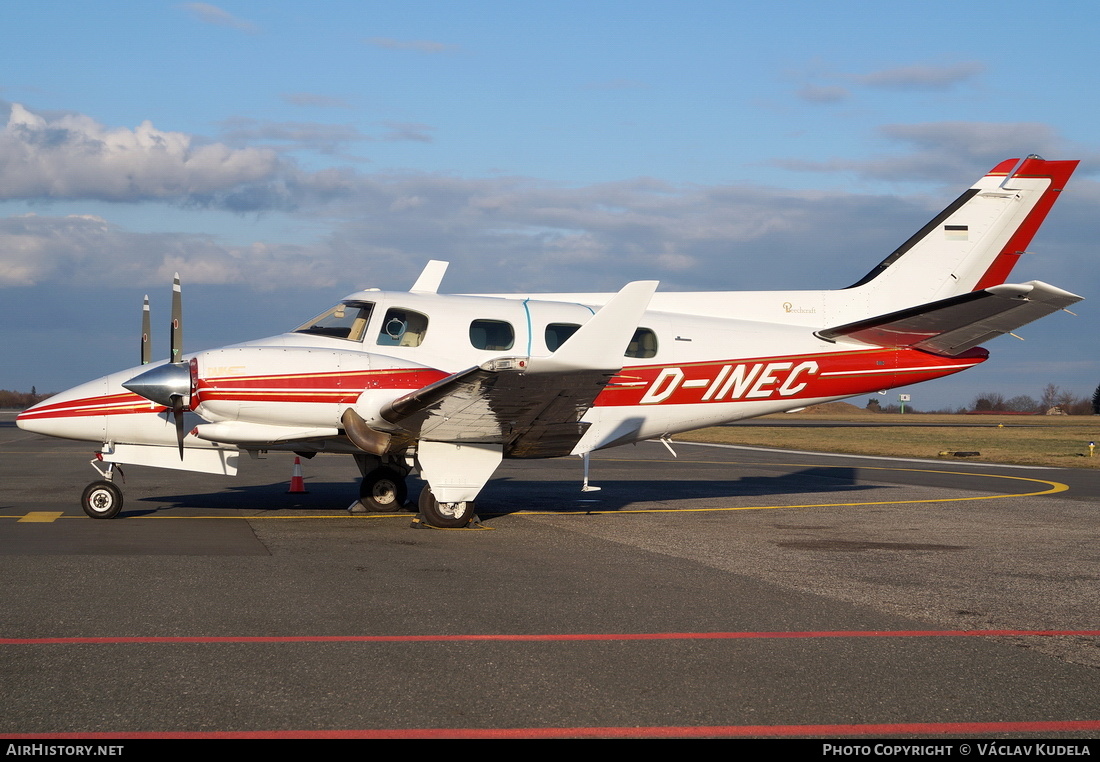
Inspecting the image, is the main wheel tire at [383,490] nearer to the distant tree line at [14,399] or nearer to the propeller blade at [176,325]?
the propeller blade at [176,325]

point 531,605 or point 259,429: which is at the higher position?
point 259,429

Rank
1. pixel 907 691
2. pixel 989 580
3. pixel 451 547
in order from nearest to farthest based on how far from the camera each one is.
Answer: pixel 907 691 < pixel 989 580 < pixel 451 547

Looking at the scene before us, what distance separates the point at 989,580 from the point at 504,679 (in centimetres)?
582

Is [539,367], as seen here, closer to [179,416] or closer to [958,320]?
[179,416]

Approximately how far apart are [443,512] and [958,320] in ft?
25.7

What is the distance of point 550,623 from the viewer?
277 inches

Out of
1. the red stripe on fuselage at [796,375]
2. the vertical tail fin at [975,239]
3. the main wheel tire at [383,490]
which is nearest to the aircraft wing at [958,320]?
the red stripe on fuselage at [796,375]

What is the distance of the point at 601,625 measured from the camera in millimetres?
6992

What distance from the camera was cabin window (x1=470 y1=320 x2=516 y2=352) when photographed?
13.0 metres

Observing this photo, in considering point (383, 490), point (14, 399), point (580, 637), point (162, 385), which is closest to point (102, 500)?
point (162, 385)

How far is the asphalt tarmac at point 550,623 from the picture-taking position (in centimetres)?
487
